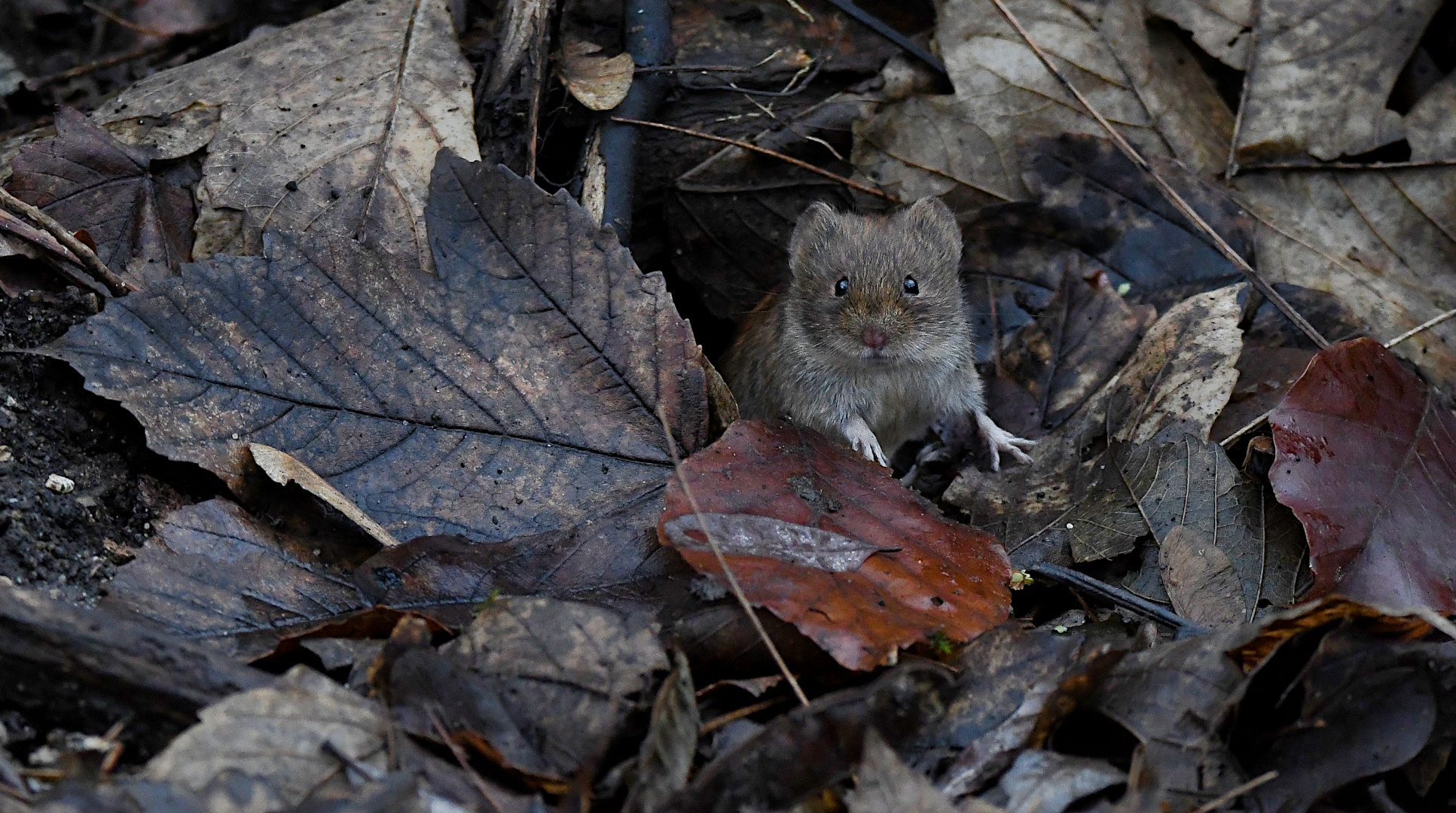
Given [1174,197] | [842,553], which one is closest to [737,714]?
[842,553]

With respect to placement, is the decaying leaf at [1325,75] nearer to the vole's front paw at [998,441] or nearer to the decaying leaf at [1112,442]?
the decaying leaf at [1112,442]

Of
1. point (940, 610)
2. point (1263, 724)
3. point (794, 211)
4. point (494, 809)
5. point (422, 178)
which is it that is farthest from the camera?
point (794, 211)

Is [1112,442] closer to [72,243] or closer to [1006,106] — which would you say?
[1006,106]

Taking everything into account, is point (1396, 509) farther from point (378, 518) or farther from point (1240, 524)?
point (378, 518)

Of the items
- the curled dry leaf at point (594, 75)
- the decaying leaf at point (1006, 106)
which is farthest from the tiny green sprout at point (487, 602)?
the decaying leaf at point (1006, 106)

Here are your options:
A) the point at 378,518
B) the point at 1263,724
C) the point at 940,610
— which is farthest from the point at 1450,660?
the point at 378,518
